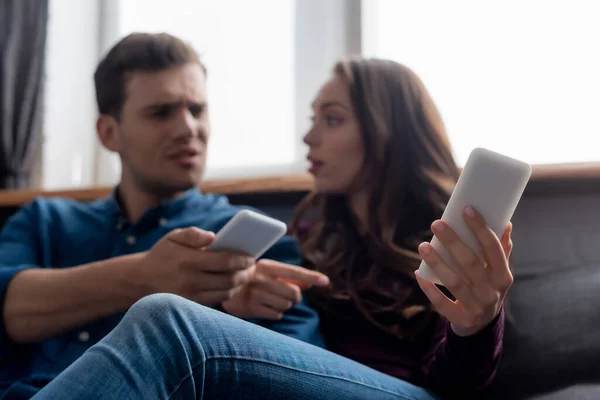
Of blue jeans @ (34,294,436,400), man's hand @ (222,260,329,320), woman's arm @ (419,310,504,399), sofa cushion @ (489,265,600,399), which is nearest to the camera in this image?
blue jeans @ (34,294,436,400)

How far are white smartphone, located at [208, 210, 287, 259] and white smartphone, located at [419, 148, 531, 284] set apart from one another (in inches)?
10.8

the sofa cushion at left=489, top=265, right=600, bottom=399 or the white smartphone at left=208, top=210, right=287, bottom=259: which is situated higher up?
the white smartphone at left=208, top=210, right=287, bottom=259

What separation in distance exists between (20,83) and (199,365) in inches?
67.3

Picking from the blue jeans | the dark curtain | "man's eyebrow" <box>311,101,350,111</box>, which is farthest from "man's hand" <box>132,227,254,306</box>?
the dark curtain

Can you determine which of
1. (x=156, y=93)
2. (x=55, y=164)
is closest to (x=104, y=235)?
(x=156, y=93)

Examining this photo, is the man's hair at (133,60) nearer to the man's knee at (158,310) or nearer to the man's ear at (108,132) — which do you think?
the man's ear at (108,132)

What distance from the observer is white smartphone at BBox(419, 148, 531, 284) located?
25.1 inches

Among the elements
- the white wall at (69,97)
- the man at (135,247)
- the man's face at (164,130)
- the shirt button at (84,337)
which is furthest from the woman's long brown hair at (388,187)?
the white wall at (69,97)

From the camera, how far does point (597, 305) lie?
0.94 m

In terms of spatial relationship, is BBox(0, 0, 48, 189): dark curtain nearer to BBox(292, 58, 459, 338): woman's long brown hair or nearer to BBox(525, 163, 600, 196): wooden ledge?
BBox(292, 58, 459, 338): woman's long brown hair

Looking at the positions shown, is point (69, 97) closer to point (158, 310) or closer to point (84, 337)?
point (84, 337)

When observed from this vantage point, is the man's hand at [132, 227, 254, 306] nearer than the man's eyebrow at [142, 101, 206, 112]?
Yes

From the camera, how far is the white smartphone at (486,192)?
25.1 inches

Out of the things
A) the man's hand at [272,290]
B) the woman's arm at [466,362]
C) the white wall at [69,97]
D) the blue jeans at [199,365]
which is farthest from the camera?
the white wall at [69,97]
